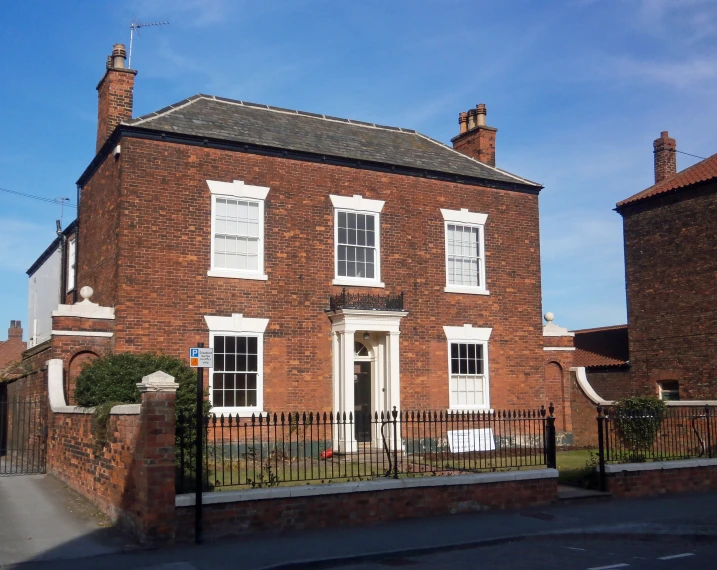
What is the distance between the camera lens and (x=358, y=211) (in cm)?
2030

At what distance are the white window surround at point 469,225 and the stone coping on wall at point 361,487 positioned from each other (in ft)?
28.3

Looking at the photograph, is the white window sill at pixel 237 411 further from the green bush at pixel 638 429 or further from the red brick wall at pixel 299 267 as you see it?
the green bush at pixel 638 429

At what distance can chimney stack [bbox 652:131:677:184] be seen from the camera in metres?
29.0

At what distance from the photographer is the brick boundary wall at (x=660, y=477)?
14102 millimetres

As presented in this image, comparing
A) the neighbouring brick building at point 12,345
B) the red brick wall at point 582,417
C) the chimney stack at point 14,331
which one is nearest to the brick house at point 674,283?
the red brick wall at point 582,417

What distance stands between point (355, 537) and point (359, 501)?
0.90 metres

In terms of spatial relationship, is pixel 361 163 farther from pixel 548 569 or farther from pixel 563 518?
pixel 548 569

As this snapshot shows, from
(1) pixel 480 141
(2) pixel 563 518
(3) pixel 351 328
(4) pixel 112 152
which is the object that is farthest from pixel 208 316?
(1) pixel 480 141

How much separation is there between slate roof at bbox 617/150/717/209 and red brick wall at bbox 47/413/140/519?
20.0 metres

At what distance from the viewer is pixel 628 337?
28109 millimetres

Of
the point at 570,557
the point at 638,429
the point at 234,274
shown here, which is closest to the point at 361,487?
the point at 570,557

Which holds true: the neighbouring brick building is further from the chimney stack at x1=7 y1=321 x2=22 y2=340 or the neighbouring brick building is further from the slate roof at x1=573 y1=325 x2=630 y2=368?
the slate roof at x1=573 y1=325 x2=630 y2=368

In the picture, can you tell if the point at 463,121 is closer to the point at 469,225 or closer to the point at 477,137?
the point at 477,137

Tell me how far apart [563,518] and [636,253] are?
17.4 m
